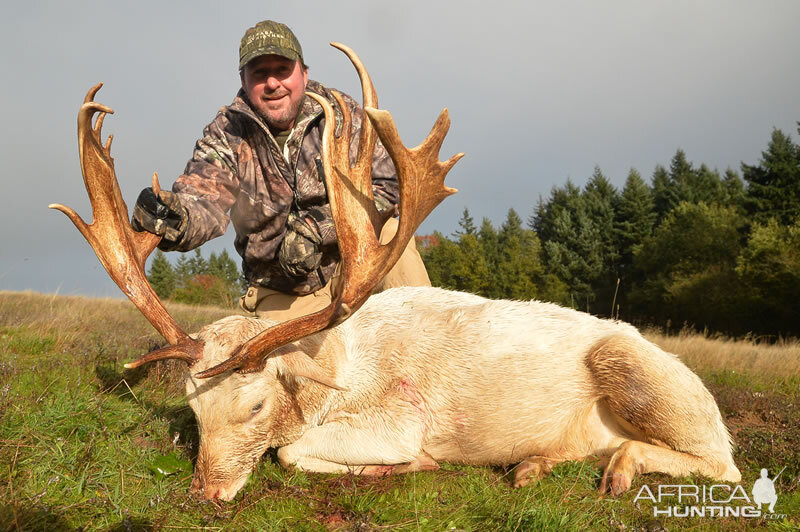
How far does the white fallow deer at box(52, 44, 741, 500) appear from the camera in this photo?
3.66 m

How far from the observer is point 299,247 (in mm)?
6031

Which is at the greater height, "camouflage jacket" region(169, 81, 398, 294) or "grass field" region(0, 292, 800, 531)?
"camouflage jacket" region(169, 81, 398, 294)

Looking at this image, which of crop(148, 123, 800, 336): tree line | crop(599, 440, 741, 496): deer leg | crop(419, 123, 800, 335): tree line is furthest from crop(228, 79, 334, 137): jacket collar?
crop(419, 123, 800, 335): tree line

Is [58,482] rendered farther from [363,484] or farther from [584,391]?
[584,391]

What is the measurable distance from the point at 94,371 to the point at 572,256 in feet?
180

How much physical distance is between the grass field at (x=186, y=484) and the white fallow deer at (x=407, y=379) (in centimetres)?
20

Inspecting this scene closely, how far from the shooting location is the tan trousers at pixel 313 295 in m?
6.45

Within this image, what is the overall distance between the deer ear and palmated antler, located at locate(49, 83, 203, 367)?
791 millimetres

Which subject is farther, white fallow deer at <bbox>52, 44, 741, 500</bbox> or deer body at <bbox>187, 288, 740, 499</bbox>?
deer body at <bbox>187, 288, 740, 499</bbox>

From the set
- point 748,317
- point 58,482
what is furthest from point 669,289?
point 58,482

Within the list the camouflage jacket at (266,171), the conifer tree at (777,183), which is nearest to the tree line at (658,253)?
the conifer tree at (777,183)

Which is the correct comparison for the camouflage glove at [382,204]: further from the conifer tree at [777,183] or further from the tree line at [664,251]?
the conifer tree at [777,183]

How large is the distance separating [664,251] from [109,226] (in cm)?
4999

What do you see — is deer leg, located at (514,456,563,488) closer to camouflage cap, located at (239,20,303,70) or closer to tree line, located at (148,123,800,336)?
camouflage cap, located at (239,20,303,70)
